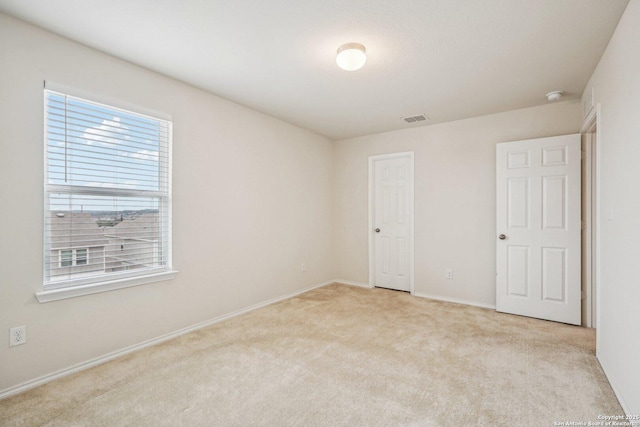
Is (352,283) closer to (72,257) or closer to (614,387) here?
(614,387)

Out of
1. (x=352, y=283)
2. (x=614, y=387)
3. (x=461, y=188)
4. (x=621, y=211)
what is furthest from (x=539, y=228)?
(x=352, y=283)

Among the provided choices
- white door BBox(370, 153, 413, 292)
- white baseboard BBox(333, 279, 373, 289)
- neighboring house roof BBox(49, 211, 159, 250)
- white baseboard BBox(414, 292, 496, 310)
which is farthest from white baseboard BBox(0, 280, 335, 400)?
white baseboard BBox(414, 292, 496, 310)

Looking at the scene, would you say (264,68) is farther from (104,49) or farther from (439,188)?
(439,188)

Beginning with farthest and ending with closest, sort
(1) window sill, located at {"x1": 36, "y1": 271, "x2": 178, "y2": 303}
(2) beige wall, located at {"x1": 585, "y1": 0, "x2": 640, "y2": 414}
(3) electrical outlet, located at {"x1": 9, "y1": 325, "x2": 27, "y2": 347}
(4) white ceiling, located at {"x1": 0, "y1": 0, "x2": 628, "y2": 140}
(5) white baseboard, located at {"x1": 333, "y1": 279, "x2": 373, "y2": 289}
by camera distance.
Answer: (5) white baseboard, located at {"x1": 333, "y1": 279, "x2": 373, "y2": 289}
(1) window sill, located at {"x1": 36, "y1": 271, "x2": 178, "y2": 303}
(3) electrical outlet, located at {"x1": 9, "y1": 325, "x2": 27, "y2": 347}
(4) white ceiling, located at {"x1": 0, "y1": 0, "x2": 628, "y2": 140}
(2) beige wall, located at {"x1": 585, "y1": 0, "x2": 640, "y2": 414}

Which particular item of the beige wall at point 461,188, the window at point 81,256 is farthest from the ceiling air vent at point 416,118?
the window at point 81,256

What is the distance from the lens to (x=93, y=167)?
7.97ft

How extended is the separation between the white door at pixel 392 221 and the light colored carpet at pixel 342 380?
1403 mm

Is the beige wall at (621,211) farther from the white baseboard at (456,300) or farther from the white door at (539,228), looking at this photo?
the white baseboard at (456,300)

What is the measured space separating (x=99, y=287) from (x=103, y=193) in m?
0.74

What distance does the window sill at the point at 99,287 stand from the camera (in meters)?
2.17

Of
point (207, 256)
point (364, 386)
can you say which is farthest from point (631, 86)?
point (207, 256)

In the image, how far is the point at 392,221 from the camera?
15.6 ft

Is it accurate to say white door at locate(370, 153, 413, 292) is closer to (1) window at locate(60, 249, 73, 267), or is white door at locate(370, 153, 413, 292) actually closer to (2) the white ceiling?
(2) the white ceiling

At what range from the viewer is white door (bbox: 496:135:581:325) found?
10.8 feet
